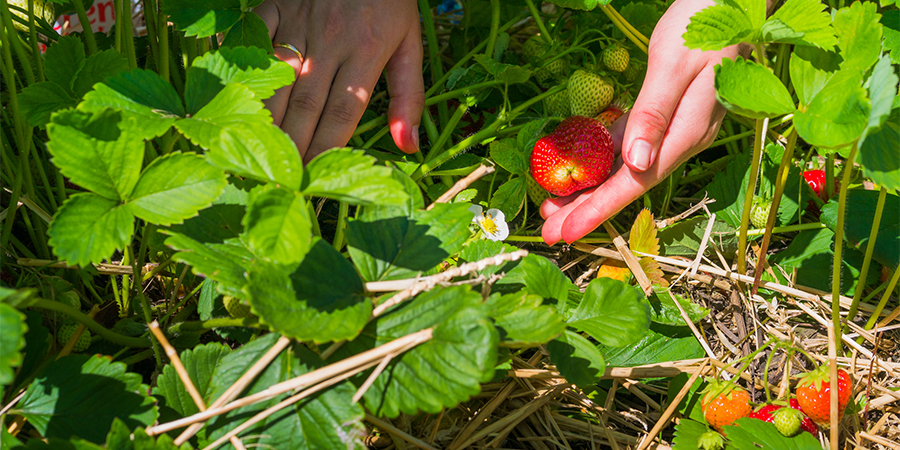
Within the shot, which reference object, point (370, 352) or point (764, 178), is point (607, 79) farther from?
point (370, 352)

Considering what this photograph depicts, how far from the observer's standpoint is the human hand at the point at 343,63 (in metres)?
0.99

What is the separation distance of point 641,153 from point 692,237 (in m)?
0.24

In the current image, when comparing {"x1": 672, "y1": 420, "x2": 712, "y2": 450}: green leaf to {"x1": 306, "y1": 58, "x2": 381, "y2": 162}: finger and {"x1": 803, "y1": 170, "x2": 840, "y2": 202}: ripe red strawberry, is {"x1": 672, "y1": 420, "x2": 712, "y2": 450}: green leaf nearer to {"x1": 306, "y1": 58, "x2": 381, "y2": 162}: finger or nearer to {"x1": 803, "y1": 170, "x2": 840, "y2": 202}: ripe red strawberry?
{"x1": 803, "y1": 170, "x2": 840, "y2": 202}: ripe red strawberry

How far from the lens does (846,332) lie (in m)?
0.93

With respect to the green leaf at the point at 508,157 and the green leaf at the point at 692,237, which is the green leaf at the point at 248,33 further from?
the green leaf at the point at 692,237

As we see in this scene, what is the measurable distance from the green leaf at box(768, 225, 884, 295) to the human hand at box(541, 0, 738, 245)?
25 cm

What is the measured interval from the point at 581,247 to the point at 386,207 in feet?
2.00

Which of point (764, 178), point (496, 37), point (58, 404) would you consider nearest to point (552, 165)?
point (496, 37)

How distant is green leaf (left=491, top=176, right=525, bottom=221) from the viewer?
1.02 m

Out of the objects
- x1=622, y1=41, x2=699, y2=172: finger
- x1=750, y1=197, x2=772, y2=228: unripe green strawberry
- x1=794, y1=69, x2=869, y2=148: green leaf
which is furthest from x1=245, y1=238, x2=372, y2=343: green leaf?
x1=750, y1=197, x2=772, y2=228: unripe green strawberry

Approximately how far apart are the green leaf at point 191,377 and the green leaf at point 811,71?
76cm

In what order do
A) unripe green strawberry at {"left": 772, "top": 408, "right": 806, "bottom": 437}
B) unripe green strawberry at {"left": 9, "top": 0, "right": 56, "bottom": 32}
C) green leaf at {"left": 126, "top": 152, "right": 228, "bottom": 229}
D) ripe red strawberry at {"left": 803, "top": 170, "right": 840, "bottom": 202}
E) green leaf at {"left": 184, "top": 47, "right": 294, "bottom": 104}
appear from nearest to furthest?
green leaf at {"left": 126, "top": 152, "right": 228, "bottom": 229} → green leaf at {"left": 184, "top": 47, "right": 294, "bottom": 104} → unripe green strawberry at {"left": 772, "top": 408, "right": 806, "bottom": 437} → unripe green strawberry at {"left": 9, "top": 0, "right": 56, "bottom": 32} → ripe red strawberry at {"left": 803, "top": 170, "right": 840, "bottom": 202}

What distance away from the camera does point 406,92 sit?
1089 millimetres

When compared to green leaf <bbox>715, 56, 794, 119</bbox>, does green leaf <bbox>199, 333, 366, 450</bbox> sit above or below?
below
